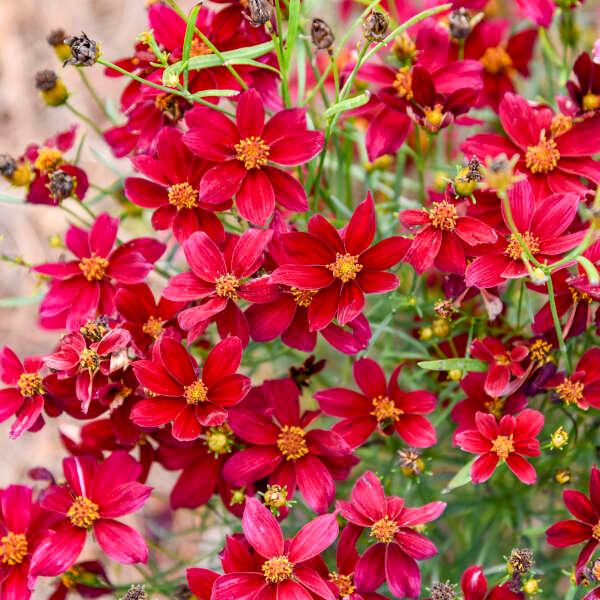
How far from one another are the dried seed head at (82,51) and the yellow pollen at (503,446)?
525mm

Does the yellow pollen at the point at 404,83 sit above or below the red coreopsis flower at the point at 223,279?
A: above

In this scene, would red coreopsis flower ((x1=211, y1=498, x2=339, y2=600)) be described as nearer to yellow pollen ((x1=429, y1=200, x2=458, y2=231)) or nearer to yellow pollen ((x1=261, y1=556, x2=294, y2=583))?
yellow pollen ((x1=261, y1=556, x2=294, y2=583))

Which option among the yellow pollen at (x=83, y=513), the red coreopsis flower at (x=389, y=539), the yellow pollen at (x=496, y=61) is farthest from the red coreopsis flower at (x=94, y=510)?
the yellow pollen at (x=496, y=61)

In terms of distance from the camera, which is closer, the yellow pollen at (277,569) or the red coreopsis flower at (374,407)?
the yellow pollen at (277,569)

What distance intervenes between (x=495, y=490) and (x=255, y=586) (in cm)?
48

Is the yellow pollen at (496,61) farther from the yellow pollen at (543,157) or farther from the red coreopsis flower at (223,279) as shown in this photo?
the red coreopsis flower at (223,279)

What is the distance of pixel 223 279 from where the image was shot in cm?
79

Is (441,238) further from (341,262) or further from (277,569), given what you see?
(277,569)

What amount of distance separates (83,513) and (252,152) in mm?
397

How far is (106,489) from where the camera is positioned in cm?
82

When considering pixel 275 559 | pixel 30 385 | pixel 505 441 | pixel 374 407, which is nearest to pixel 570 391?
pixel 505 441

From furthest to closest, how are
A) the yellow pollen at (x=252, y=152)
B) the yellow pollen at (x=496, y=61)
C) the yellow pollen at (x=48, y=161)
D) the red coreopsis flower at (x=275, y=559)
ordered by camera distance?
the yellow pollen at (x=496, y=61) → the yellow pollen at (x=48, y=161) → the yellow pollen at (x=252, y=152) → the red coreopsis flower at (x=275, y=559)

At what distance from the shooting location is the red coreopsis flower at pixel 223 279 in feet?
2.57

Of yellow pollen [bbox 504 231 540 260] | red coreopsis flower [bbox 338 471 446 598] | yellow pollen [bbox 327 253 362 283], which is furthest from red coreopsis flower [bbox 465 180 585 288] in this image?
red coreopsis flower [bbox 338 471 446 598]
